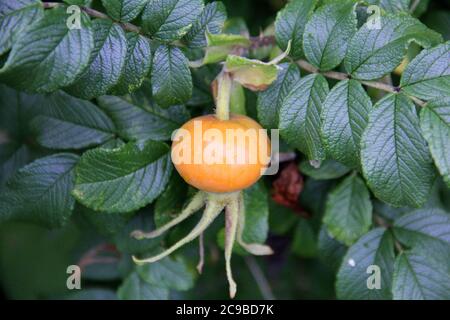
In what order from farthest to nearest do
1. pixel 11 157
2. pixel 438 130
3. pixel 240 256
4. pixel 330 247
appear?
pixel 240 256
pixel 11 157
pixel 330 247
pixel 438 130

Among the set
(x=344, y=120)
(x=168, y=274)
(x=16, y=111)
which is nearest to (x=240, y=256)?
(x=168, y=274)

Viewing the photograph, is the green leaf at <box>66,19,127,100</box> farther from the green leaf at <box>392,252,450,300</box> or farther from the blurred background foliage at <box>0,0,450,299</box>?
the green leaf at <box>392,252,450,300</box>

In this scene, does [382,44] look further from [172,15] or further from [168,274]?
[168,274]

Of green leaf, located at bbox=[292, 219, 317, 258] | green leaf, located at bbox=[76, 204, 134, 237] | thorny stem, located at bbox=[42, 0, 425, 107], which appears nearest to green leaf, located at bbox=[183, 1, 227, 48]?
thorny stem, located at bbox=[42, 0, 425, 107]

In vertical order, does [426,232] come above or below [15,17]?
below

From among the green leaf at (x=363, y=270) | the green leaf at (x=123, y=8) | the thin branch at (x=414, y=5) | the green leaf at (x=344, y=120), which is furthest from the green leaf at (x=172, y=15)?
the green leaf at (x=363, y=270)

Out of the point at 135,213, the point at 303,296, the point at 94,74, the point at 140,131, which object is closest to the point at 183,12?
the point at 94,74
